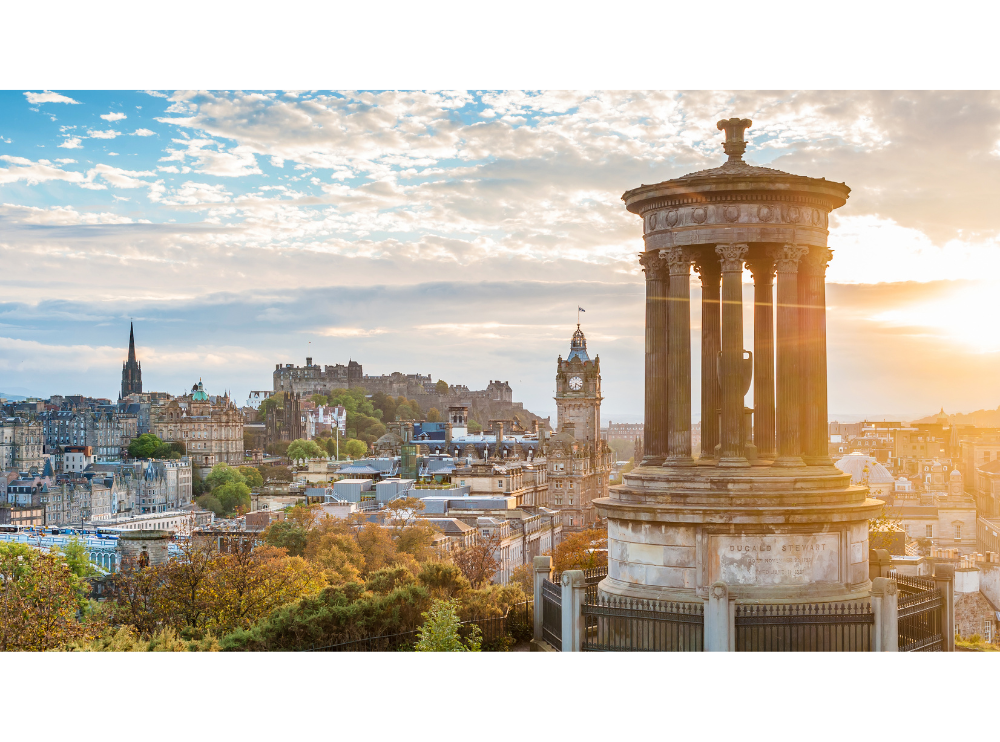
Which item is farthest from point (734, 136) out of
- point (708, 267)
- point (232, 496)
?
point (232, 496)

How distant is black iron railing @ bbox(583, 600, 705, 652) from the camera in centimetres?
2172

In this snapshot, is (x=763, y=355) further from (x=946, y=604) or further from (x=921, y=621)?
(x=946, y=604)

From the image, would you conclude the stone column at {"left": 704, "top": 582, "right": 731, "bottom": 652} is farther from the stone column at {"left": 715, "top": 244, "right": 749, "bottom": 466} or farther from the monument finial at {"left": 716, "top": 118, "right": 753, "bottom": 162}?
the monument finial at {"left": 716, "top": 118, "right": 753, "bottom": 162}

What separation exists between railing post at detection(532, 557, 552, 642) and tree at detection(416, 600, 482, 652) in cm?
150

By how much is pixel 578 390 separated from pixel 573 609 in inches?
5907

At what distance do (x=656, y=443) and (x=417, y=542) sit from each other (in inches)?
2064

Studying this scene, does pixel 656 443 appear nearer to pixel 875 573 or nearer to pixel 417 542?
pixel 875 573

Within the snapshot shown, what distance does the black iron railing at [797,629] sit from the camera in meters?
21.4

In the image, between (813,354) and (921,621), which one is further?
(813,354)

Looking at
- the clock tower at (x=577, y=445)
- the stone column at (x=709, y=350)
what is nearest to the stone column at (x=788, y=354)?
the stone column at (x=709, y=350)

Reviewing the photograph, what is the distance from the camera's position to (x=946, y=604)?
79.8 feet

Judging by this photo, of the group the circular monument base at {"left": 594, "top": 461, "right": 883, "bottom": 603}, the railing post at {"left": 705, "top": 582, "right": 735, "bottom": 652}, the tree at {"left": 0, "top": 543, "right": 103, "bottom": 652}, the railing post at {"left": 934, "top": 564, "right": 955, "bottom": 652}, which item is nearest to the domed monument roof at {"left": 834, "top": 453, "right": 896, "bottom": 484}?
the railing post at {"left": 934, "top": 564, "right": 955, "bottom": 652}

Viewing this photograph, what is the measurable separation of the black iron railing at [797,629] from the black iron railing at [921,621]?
120 centimetres

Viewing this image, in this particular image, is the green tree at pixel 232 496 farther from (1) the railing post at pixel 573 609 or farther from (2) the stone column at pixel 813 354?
(2) the stone column at pixel 813 354
